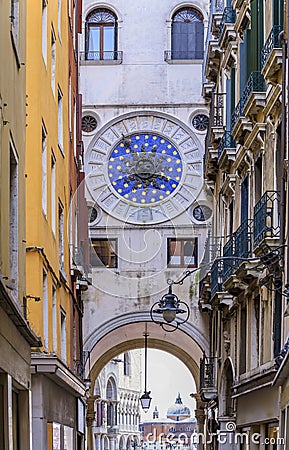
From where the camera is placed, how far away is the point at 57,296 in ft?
82.2

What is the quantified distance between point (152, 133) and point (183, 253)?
428 centimetres

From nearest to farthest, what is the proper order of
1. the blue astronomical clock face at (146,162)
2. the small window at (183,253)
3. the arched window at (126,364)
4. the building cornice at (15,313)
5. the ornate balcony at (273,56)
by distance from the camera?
the building cornice at (15,313) < the ornate balcony at (273,56) < the small window at (183,253) < the blue astronomical clock face at (146,162) < the arched window at (126,364)

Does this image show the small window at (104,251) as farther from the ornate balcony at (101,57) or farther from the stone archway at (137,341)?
the ornate balcony at (101,57)

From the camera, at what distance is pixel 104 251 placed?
41.2 m

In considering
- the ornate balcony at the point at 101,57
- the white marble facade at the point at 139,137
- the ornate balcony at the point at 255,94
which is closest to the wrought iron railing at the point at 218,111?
the ornate balcony at the point at 255,94

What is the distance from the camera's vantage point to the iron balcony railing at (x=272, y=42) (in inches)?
798

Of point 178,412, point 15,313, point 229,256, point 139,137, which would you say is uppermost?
point 139,137

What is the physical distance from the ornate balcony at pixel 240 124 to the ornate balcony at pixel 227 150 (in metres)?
1.17

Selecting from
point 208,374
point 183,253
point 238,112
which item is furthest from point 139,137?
point 238,112

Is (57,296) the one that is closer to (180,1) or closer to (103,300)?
(103,300)

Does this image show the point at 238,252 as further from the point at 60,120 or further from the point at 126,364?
the point at 126,364

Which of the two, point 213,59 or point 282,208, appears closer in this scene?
point 282,208

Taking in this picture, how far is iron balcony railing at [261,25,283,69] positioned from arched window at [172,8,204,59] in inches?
787

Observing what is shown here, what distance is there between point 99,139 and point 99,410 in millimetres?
32743
